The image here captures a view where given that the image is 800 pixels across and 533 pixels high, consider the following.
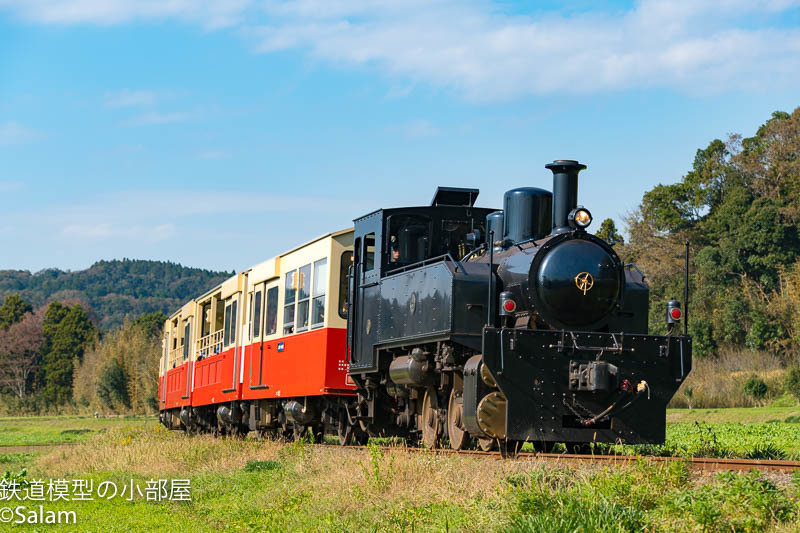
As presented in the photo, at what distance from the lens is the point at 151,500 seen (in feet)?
38.1

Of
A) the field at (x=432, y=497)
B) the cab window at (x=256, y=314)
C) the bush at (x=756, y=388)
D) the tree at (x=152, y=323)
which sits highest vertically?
the tree at (x=152, y=323)

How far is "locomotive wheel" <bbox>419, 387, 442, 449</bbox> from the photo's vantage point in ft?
41.8

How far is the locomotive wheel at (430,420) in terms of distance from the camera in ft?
41.8

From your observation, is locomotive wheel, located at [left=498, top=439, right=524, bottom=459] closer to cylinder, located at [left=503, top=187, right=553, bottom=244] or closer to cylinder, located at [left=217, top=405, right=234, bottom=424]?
cylinder, located at [left=503, top=187, right=553, bottom=244]

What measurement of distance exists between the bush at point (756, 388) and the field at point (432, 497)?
89.4 feet

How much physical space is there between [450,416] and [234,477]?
2.96 meters

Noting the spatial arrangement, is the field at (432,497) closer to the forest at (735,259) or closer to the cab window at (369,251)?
the cab window at (369,251)

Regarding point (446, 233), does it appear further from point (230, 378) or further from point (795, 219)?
point (795, 219)

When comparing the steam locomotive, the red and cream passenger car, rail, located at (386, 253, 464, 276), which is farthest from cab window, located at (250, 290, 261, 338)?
rail, located at (386, 253, 464, 276)

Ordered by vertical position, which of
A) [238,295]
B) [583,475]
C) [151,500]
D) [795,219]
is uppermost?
[795,219]

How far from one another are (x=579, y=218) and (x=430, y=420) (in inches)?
138

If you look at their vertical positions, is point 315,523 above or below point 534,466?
below

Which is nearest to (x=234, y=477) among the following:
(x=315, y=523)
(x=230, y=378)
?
(x=315, y=523)

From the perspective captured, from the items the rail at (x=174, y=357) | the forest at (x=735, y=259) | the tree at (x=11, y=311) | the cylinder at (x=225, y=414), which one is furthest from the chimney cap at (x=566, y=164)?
the tree at (x=11, y=311)
